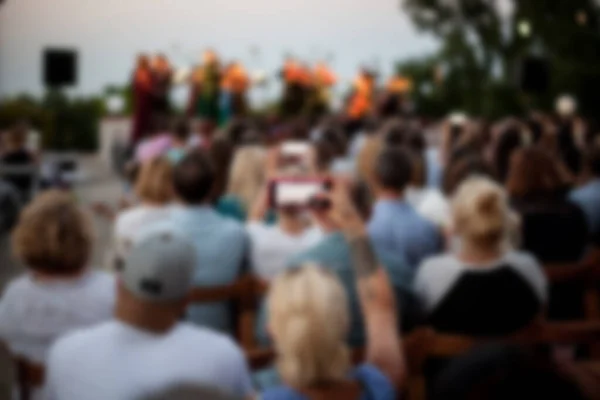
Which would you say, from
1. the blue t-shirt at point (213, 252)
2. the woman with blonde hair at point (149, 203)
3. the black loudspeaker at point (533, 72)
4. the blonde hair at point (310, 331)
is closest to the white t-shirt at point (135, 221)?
the woman with blonde hair at point (149, 203)

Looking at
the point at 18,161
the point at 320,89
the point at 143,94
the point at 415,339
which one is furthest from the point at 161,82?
the point at 415,339

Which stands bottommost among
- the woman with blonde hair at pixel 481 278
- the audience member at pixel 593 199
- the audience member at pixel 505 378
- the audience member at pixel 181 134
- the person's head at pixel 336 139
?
the audience member at pixel 181 134

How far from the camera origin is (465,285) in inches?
140

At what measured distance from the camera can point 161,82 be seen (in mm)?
15969

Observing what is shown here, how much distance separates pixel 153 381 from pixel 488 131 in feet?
23.8

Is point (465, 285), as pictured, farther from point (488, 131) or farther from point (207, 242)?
point (488, 131)

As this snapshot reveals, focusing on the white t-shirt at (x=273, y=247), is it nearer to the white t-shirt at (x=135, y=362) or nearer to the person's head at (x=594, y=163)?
the white t-shirt at (x=135, y=362)

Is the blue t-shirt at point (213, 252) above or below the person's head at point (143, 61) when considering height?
above

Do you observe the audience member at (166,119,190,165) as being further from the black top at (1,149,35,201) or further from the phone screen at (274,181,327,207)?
the phone screen at (274,181,327,207)

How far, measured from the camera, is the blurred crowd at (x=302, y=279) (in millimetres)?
2414

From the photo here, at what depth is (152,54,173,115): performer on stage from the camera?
15906mm

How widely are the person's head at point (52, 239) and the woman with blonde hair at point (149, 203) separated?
1442mm

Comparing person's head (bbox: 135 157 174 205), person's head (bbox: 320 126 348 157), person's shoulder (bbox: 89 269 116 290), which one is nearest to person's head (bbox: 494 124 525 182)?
person's head (bbox: 320 126 348 157)

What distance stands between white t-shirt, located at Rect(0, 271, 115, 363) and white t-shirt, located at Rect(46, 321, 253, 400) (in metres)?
0.59
